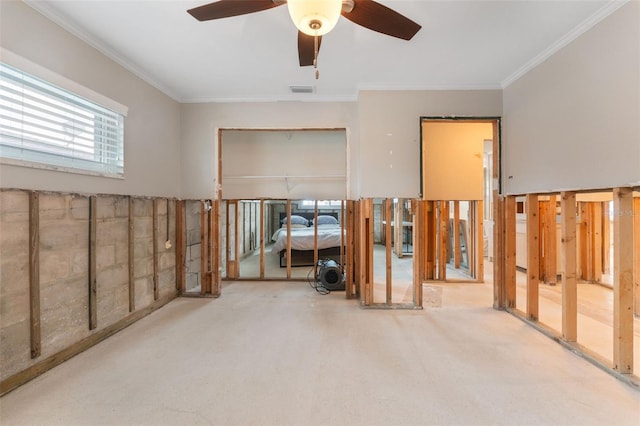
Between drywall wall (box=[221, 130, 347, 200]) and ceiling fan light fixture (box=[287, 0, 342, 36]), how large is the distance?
314cm

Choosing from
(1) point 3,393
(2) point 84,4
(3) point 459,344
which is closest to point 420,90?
(3) point 459,344

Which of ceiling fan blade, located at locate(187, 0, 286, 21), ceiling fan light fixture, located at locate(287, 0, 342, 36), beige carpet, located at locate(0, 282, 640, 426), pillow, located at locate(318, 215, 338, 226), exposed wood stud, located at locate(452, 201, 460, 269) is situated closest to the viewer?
ceiling fan light fixture, located at locate(287, 0, 342, 36)

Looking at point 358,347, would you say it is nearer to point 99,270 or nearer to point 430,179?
point 99,270

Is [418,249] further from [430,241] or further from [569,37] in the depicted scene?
[569,37]

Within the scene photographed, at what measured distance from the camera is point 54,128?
2.10 meters

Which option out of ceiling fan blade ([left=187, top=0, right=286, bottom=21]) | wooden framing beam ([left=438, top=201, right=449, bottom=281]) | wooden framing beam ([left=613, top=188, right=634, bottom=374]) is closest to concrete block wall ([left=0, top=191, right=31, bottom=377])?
ceiling fan blade ([left=187, top=0, right=286, bottom=21])

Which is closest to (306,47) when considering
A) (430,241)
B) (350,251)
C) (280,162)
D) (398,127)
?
(398,127)

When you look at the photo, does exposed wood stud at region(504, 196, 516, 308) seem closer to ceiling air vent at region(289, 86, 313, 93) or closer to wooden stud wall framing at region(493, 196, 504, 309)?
wooden stud wall framing at region(493, 196, 504, 309)

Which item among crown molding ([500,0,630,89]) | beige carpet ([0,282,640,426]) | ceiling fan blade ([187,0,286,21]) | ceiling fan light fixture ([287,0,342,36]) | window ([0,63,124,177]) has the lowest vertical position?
beige carpet ([0,282,640,426])

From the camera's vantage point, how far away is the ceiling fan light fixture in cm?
121

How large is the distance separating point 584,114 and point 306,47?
2.27 metres

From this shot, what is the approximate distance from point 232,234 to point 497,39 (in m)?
4.47

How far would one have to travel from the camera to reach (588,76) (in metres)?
2.20

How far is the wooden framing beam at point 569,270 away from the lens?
229cm
